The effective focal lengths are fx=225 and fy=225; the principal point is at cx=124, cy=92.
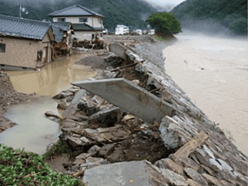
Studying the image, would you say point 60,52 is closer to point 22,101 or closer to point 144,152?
point 22,101

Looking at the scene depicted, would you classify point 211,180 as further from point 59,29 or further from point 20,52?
point 59,29

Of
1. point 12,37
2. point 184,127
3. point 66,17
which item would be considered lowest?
point 184,127

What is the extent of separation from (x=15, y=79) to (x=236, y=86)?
1604 cm

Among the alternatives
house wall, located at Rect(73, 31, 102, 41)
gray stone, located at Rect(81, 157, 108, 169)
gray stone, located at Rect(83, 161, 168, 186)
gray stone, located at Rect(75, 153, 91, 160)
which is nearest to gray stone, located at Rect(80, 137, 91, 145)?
gray stone, located at Rect(75, 153, 91, 160)

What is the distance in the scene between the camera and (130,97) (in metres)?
6.36

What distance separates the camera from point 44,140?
695 cm

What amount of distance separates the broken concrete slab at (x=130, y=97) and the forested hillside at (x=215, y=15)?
43149 millimetres

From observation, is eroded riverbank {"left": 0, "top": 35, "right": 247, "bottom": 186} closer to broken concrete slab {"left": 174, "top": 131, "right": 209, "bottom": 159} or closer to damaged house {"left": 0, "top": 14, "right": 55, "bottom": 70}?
broken concrete slab {"left": 174, "top": 131, "right": 209, "bottom": 159}

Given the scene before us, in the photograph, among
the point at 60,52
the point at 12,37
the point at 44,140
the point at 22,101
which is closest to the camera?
the point at 44,140

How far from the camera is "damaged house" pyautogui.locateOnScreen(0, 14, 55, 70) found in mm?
16781

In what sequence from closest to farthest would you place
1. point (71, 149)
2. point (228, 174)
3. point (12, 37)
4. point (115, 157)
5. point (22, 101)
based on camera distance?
point (228, 174), point (115, 157), point (71, 149), point (22, 101), point (12, 37)

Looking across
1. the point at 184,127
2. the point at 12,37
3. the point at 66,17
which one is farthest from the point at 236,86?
the point at 66,17

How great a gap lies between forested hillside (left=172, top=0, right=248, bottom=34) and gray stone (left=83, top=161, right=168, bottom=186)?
46035 mm

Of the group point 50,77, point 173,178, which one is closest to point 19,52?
point 50,77
